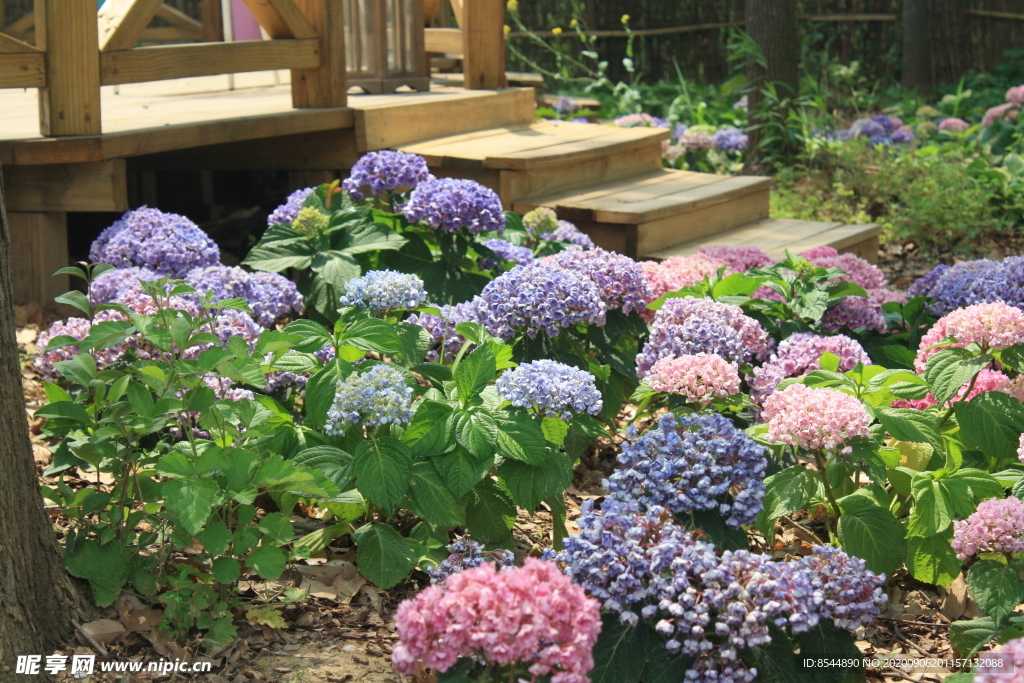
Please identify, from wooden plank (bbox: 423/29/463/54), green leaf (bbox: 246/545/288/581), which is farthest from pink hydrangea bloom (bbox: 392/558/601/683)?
wooden plank (bbox: 423/29/463/54)

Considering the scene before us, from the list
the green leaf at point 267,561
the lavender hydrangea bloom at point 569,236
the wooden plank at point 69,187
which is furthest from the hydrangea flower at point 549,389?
the wooden plank at point 69,187

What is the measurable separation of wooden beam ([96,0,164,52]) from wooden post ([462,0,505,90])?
2.10m

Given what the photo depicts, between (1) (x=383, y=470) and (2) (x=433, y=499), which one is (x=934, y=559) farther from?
(1) (x=383, y=470)

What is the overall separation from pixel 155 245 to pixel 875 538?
2.44m

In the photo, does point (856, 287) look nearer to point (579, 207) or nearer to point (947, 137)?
point (579, 207)

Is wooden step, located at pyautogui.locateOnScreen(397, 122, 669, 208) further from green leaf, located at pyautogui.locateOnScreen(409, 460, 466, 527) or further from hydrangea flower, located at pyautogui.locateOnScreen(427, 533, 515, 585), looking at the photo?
hydrangea flower, located at pyautogui.locateOnScreen(427, 533, 515, 585)

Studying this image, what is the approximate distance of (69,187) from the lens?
11.4 ft

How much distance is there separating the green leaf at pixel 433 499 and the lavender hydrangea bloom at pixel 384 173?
61.0 inches

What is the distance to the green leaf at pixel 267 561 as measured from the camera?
1.90 m

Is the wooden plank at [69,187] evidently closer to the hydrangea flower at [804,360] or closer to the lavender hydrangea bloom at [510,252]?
the lavender hydrangea bloom at [510,252]

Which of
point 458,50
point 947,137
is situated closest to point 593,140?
point 458,50

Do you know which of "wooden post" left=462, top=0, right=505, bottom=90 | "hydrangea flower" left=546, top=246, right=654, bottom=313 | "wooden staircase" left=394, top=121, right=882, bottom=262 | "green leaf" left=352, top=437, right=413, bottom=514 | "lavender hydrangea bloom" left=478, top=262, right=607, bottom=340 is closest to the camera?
"green leaf" left=352, top=437, right=413, bottom=514

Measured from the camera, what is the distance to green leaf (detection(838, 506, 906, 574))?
84.3 inches

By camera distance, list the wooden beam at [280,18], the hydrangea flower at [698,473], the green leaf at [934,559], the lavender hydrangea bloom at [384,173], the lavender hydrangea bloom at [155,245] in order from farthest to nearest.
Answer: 1. the wooden beam at [280,18]
2. the lavender hydrangea bloom at [384,173]
3. the lavender hydrangea bloom at [155,245]
4. the green leaf at [934,559]
5. the hydrangea flower at [698,473]
